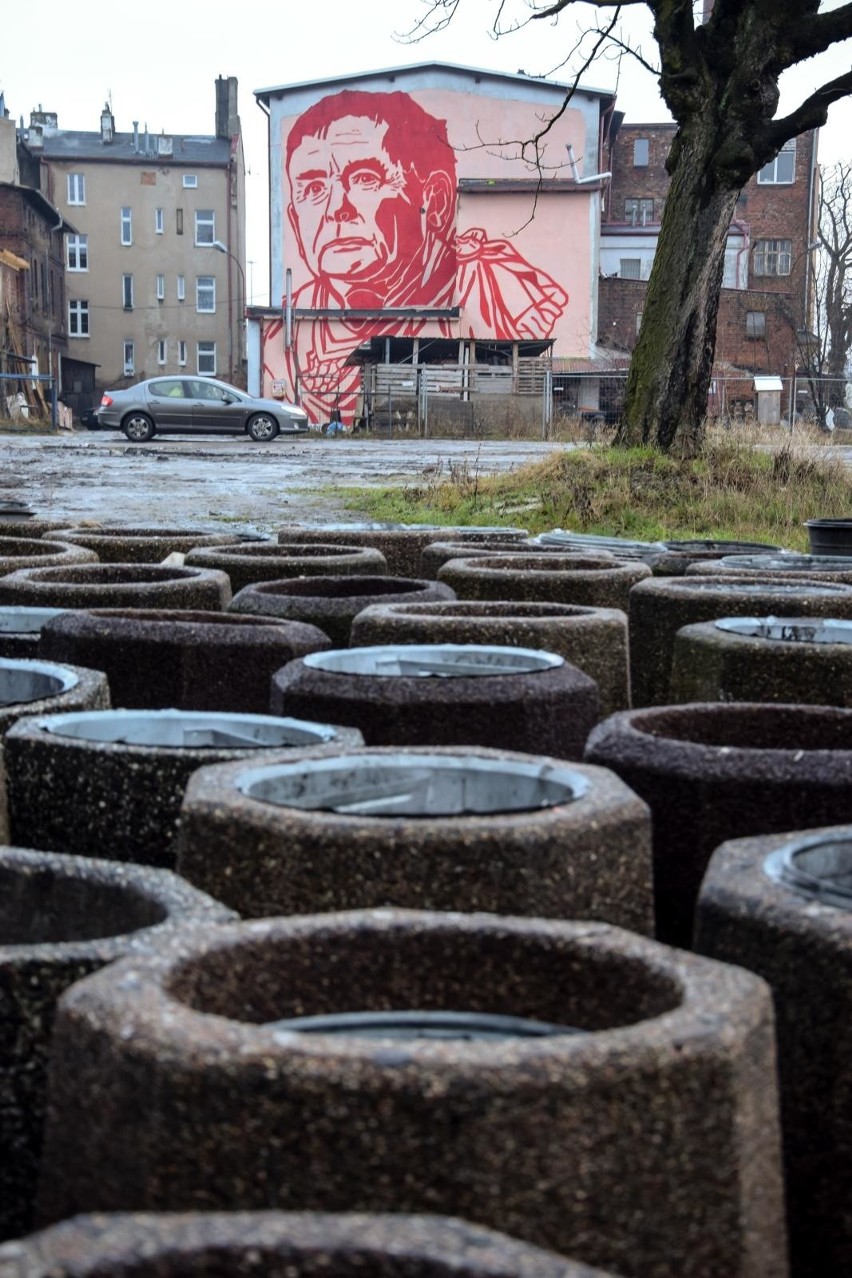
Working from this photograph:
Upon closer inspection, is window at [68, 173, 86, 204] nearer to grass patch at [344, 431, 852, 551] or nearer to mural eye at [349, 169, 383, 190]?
mural eye at [349, 169, 383, 190]

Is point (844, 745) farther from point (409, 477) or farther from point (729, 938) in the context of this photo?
point (409, 477)

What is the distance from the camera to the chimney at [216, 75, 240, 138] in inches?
2714

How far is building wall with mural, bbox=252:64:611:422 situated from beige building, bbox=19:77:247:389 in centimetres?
2212

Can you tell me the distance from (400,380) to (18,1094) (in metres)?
39.6

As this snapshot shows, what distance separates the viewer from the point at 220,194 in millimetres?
67812

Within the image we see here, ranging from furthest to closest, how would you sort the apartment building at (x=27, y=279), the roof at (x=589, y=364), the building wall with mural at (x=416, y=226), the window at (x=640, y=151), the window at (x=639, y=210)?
the window at (x=639, y=210)
the window at (x=640, y=151)
the apartment building at (x=27, y=279)
the building wall with mural at (x=416, y=226)
the roof at (x=589, y=364)

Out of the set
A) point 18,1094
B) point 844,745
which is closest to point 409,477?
point 844,745

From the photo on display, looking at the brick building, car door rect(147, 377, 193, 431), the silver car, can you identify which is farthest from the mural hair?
car door rect(147, 377, 193, 431)

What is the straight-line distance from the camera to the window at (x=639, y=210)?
197 ft

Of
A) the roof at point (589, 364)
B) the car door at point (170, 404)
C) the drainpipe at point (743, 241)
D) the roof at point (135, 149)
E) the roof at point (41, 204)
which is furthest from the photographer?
the roof at point (135, 149)

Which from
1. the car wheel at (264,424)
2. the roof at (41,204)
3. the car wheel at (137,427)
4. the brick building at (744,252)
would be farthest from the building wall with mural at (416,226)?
the roof at (41,204)

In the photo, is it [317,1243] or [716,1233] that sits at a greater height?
[317,1243]

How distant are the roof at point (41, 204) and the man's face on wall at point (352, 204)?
1542 cm

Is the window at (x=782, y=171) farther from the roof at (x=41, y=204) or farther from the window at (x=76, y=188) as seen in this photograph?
the window at (x=76, y=188)
